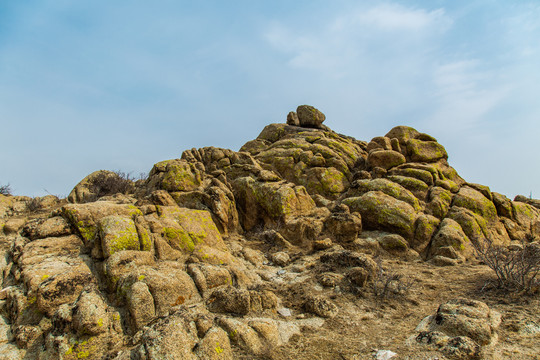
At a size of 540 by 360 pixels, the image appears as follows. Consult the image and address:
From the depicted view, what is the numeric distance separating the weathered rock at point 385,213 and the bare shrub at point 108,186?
760 inches

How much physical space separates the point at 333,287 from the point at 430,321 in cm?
408

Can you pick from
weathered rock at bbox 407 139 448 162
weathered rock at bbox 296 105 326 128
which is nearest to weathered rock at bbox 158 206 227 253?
weathered rock at bbox 407 139 448 162

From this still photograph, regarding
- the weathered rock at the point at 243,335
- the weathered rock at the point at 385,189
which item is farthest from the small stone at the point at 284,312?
the weathered rock at the point at 385,189

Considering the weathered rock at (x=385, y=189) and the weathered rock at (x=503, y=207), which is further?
the weathered rock at (x=503, y=207)

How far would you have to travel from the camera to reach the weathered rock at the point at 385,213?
65.4 ft

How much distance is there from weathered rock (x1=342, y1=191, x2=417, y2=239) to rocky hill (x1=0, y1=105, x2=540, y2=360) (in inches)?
3.6

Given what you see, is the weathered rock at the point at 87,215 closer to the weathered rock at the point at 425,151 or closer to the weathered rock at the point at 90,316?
the weathered rock at the point at 90,316

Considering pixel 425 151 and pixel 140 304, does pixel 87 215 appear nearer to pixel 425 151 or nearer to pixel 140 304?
pixel 140 304

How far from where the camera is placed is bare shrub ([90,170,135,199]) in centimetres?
2684

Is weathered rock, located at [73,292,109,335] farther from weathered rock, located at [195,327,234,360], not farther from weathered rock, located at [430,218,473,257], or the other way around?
weathered rock, located at [430,218,473,257]

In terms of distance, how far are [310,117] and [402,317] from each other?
30099 mm

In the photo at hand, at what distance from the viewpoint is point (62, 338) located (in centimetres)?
840

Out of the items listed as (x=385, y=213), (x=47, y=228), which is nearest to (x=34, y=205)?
(x=47, y=228)

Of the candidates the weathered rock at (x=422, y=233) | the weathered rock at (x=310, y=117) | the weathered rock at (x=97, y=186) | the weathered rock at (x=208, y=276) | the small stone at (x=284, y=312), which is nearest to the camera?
the small stone at (x=284, y=312)
